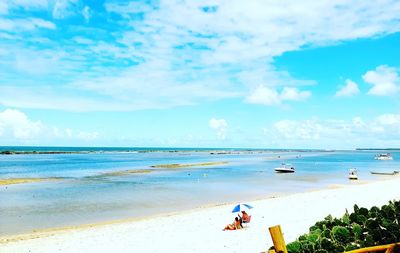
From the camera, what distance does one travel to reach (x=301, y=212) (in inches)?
885

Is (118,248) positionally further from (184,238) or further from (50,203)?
(50,203)

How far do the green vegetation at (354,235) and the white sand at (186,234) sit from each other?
350 cm

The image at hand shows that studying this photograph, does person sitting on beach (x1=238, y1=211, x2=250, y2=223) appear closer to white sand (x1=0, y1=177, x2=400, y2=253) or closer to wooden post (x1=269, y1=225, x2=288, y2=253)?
white sand (x1=0, y1=177, x2=400, y2=253)

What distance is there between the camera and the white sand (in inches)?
616

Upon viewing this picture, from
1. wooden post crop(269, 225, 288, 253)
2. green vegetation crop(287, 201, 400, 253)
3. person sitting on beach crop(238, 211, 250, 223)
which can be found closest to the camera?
wooden post crop(269, 225, 288, 253)

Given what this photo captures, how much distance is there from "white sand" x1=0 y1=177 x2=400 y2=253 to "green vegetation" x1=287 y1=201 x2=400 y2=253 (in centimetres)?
350

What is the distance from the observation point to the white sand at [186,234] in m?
15.6

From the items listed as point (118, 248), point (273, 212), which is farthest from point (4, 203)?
point (273, 212)

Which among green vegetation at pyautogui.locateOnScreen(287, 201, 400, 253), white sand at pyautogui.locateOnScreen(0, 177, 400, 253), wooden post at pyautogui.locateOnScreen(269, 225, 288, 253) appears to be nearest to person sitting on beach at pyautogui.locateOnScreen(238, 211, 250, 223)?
white sand at pyautogui.locateOnScreen(0, 177, 400, 253)

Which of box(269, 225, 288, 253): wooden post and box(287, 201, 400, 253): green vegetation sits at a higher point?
box(269, 225, 288, 253): wooden post

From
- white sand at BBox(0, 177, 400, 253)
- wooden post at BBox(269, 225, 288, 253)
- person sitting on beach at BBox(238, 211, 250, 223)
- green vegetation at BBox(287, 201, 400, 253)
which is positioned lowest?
white sand at BBox(0, 177, 400, 253)

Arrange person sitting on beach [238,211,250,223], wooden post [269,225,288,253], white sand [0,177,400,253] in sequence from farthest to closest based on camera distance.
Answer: person sitting on beach [238,211,250,223]
white sand [0,177,400,253]
wooden post [269,225,288,253]

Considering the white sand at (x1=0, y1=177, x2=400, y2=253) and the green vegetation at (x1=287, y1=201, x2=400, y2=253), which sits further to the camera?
the white sand at (x1=0, y1=177, x2=400, y2=253)

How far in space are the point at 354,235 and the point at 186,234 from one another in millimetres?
8599
